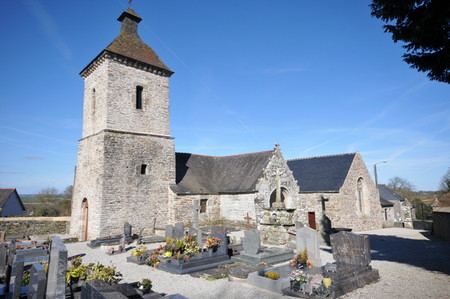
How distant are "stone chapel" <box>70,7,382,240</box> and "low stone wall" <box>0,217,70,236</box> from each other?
1767 mm

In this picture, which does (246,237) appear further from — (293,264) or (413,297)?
(413,297)

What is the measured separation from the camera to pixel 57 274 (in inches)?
→ 195

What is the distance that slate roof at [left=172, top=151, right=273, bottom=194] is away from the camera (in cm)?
1953

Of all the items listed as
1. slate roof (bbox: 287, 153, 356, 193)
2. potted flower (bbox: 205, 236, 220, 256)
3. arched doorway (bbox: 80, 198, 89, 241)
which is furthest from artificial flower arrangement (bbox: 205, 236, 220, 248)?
slate roof (bbox: 287, 153, 356, 193)

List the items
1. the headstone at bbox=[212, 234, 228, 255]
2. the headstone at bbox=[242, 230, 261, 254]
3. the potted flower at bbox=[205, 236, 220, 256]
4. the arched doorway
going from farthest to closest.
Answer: the arched doorway, the headstone at bbox=[212, 234, 228, 255], the potted flower at bbox=[205, 236, 220, 256], the headstone at bbox=[242, 230, 261, 254]

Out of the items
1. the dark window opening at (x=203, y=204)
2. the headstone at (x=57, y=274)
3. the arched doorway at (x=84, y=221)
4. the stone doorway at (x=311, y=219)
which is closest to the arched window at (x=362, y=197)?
the stone doorway at (x=311, y=219)

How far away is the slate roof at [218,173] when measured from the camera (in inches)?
769

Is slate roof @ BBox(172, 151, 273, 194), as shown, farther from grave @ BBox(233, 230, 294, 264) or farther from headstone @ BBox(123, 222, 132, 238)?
grave @ BBox(233, 230, 294, 264)

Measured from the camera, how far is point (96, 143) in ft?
54.2

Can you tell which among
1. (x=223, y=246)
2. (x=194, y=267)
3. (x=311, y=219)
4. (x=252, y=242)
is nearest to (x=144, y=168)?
(x=223, y=246)

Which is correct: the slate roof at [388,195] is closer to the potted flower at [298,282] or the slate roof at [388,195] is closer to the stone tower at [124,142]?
the stone tower at [124,142]

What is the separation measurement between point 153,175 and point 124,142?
291 centimetres

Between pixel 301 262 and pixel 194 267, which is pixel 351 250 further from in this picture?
pixel 194 267

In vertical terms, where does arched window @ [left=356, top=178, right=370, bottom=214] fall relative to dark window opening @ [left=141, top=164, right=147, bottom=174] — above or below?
below
